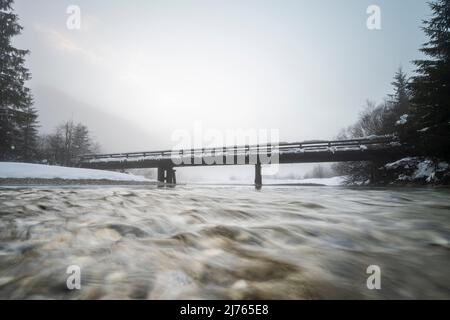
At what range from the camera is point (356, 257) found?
1.94m

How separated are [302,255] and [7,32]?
2861cm

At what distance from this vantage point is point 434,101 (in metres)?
12.2

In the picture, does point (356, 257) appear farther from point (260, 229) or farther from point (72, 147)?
point (72, 147)

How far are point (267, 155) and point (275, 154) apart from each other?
0.80m

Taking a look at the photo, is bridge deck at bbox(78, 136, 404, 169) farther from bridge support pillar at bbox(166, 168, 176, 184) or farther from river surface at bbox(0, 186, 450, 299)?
river surface at bbox(0, 186, 450, 299)

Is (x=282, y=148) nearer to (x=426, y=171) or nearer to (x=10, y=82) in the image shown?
(x=426, y=171)

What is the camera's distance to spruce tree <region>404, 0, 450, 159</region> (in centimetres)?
1167

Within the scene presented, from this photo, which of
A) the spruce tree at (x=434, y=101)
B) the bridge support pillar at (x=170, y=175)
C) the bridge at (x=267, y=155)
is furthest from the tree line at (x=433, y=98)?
the bridge support pillar at (x=170, y=175)

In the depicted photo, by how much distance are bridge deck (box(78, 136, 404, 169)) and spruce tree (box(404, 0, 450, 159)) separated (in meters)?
3.97

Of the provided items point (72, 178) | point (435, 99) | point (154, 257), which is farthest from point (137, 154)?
point (154, 257)

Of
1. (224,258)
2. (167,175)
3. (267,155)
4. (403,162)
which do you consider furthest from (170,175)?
(224,258)

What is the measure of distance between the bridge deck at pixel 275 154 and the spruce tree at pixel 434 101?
3965 millimetres

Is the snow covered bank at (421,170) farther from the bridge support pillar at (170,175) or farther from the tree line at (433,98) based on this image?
the bridge support pillar at (170,175)

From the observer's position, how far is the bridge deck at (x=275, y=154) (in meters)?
18.2
